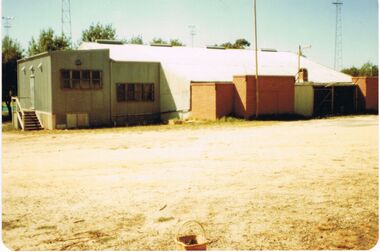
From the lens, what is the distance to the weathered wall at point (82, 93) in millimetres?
26188

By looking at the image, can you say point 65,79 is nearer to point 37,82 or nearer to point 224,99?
point 37,82

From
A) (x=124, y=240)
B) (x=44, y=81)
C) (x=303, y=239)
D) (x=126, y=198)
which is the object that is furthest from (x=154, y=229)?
(x=44, y=81)

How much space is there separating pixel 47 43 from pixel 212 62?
27835 millimetres

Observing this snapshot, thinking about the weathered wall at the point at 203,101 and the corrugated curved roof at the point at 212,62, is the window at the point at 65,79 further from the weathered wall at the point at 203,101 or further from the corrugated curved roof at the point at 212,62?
the weathered wall at the point at 203,101

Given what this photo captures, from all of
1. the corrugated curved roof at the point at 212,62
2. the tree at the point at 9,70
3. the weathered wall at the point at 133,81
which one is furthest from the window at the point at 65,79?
the tree at the point at 9,70

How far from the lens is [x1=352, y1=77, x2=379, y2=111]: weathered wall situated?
34.0 m

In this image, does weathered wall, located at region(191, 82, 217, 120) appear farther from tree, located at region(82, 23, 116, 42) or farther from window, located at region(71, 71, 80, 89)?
tree, located at region(82, 23, 116, 42)

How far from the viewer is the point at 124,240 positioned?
618 centimetres

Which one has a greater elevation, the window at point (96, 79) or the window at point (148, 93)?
the window at point (96, 79)

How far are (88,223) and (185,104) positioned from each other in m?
22.9

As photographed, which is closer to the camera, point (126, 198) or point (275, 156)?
point (126, 198)

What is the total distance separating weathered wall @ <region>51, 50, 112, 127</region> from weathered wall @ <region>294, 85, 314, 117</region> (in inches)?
550

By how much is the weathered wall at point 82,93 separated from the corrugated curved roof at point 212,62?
9.28 ft

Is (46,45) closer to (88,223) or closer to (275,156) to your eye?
(275,156)
